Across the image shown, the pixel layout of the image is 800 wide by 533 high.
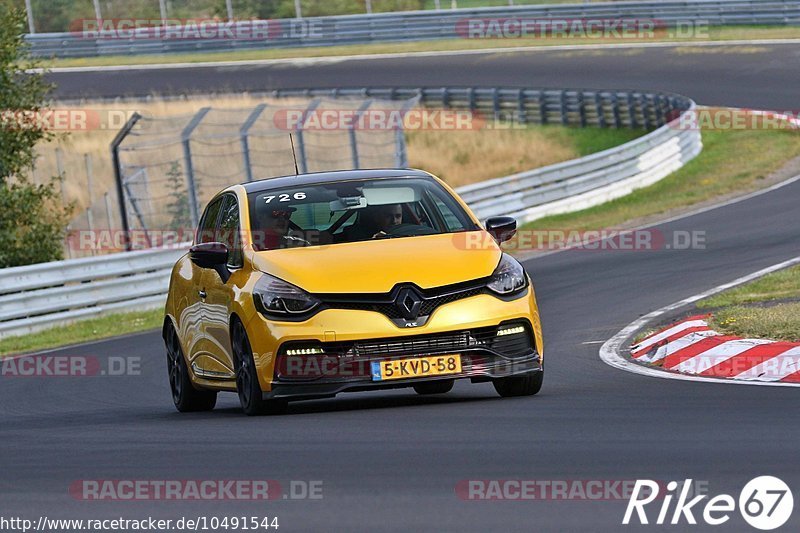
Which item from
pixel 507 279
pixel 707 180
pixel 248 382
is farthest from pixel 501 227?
pixel 707 180

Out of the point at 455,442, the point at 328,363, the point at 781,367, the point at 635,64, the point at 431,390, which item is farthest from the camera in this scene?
the point at 635,64

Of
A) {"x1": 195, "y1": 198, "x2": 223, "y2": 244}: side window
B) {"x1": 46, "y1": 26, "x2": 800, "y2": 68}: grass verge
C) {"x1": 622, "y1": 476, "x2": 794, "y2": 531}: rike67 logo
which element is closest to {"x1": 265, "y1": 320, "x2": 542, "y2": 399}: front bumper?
{"x1": 195, "y1": 198, "x2": 223, "y2": 244}: side window

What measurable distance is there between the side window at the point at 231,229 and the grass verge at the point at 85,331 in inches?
325

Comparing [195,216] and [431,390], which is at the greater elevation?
[431,390]

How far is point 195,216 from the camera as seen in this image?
23.9m

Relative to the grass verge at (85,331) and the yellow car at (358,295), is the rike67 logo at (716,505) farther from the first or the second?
the grass verge at (85,331)

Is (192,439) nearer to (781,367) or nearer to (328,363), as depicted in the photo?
(328,363)

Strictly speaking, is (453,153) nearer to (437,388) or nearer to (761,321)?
(761,321)

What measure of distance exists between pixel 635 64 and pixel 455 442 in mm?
37854

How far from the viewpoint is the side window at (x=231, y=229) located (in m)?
10.1

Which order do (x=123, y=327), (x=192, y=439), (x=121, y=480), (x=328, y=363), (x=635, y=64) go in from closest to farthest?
(x=121, y=480) < (x=192, y=439) < (x=328, y=363) < (x=123, y=327) < (x=635, y=64)

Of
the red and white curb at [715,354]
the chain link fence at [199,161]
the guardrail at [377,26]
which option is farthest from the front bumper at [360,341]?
the guardrail at [377,26]

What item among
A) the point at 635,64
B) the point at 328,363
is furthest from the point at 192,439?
the point at 635,64

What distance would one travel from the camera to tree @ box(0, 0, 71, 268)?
2414 cm
